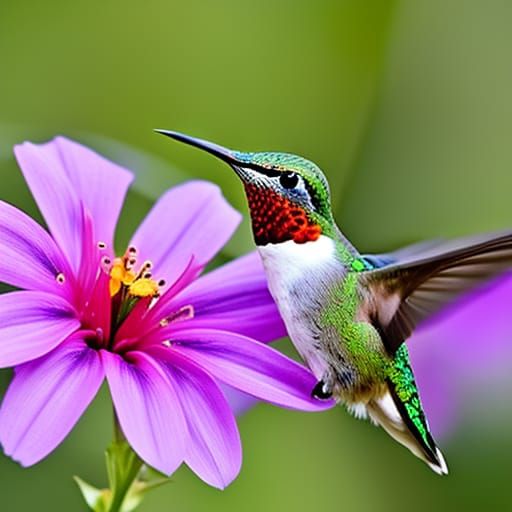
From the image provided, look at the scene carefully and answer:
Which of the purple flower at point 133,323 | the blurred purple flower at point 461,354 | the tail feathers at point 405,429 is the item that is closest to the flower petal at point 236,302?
the purple flower at point 133,323

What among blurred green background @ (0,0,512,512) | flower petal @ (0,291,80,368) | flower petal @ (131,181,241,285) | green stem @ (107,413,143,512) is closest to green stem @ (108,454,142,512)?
green stem @ (107,413,143,512)

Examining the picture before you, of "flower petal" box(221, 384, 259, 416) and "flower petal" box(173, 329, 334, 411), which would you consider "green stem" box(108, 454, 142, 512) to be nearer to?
"flower petal" box(173, 329, 334, 411)

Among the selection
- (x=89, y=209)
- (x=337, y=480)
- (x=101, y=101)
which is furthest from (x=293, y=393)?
(x=101, y=101)

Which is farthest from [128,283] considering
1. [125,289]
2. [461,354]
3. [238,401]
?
[461,354]

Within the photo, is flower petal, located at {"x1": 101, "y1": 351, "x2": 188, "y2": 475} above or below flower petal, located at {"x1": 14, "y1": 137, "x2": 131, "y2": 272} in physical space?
below

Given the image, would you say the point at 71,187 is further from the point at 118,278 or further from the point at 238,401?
the point at 238,401

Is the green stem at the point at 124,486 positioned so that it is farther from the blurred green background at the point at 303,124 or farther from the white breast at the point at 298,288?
the blurred green background at the point at 303,124

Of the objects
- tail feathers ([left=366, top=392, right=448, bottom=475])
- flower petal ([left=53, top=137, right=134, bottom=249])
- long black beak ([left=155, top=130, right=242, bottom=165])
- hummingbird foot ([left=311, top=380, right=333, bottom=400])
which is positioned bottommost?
tail feathers ([left=366, top=392, right=448, bottom=475])

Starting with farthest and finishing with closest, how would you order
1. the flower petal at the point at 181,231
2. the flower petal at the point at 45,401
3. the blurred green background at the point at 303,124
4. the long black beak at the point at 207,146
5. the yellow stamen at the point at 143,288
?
the blurred green background at the point at 303,124, the flower petal at the point at 181,231, the yellow stamen at the point at 143,288, the long black beak at the point at 207,146, the flower petal at the point at 45,401

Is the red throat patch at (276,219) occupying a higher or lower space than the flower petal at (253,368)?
higher
